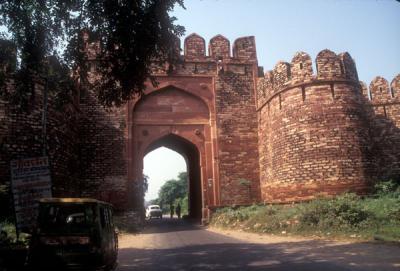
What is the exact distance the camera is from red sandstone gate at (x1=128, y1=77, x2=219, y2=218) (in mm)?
15922

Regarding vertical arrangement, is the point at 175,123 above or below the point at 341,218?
above

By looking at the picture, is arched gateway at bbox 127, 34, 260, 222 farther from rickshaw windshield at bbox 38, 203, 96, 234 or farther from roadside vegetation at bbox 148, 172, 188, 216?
roadside vegetation at bbox 148, 172, 188, 216

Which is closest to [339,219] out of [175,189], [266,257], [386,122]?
[266,257]

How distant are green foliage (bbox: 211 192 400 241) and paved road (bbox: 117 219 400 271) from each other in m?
1.19

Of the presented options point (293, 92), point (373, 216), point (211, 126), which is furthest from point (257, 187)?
point (373, 216)

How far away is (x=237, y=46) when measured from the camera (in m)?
17.2

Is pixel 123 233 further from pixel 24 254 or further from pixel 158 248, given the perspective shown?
pixel 24 254

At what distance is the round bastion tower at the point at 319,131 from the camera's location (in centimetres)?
1260

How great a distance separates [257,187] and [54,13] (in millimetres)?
10690

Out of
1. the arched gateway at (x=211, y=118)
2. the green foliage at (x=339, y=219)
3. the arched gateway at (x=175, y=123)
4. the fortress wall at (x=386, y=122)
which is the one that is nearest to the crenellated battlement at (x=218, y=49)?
the arched gateway at (x=211, y=118)

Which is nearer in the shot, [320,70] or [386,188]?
[386,188]

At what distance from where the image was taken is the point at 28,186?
7680mm

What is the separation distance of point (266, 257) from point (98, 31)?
532 cm

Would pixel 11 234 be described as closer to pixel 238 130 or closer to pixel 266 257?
pixel 266 257
